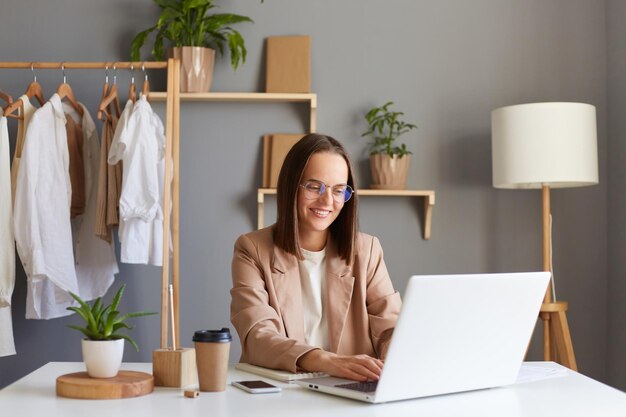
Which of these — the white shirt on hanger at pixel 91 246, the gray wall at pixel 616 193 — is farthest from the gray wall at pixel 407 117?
the white shirt on hanger at pixel 91 246

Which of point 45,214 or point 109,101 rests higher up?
point 109,101

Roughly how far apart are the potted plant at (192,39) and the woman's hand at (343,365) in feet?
6.65

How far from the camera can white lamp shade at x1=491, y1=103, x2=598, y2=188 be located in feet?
10.3

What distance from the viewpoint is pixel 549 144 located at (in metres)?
3.15

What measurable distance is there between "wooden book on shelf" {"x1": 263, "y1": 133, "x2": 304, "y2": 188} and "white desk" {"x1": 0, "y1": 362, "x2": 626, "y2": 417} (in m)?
2.05

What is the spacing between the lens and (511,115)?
10.6 feet

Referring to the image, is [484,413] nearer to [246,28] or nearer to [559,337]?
[559,337]

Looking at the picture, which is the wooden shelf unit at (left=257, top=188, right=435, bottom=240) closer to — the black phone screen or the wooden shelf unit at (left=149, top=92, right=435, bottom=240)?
the wooden shelf unit at (left=149, top=92, right=435, bottom=240)

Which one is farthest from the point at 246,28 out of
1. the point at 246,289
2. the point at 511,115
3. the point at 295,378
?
the point at 295,378

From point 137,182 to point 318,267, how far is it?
1.27 metres

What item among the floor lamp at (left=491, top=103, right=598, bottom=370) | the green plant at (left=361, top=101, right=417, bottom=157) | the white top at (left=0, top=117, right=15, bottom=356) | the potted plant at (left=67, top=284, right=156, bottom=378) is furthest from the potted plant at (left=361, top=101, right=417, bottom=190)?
the potted plant at (left=67, top=284, right=156, bottom=378)

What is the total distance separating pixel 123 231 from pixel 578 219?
2042 mm

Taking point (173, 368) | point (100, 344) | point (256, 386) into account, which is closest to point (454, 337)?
point (256, 386)

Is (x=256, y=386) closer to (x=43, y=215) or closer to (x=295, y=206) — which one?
(x=295, y=206)
